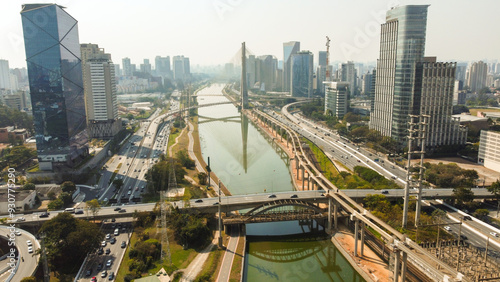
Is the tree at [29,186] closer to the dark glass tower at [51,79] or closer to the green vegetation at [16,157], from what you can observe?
the dark glass tower at [51,79]

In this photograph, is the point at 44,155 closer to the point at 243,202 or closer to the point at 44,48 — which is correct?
the point at 44,48

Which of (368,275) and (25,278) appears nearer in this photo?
(25,278)

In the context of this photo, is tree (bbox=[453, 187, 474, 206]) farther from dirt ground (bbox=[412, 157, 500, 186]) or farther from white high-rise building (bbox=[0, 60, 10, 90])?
white high-rise building (bbox=[0, 60, 10, 90])

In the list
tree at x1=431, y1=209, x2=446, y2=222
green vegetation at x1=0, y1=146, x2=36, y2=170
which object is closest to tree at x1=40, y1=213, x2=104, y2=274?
green vegetation at x1=0, y1=146, x2=36, y2=170

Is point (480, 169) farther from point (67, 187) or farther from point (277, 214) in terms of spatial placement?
point (67, 187)

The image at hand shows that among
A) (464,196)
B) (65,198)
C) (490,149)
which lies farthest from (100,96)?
(490,149)

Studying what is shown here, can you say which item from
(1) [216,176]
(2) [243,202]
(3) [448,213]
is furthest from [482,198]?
(1) [216,176]
